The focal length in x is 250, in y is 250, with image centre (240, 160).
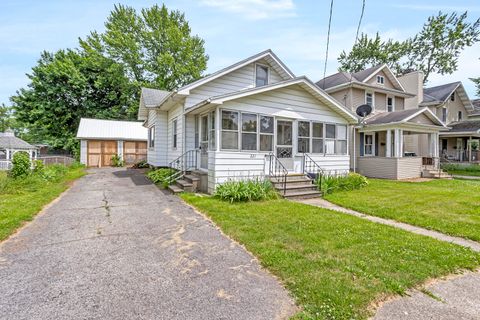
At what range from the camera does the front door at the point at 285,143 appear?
415 inches

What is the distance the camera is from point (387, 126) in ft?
49.4

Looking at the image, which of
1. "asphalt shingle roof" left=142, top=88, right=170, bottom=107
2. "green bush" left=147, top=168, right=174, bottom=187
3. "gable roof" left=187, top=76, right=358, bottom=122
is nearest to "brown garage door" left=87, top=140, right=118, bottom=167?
"asphalt shingle roof" left=142, top=88, right=170, bottom=107

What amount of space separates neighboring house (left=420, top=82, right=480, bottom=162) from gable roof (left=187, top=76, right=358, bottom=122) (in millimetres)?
16946

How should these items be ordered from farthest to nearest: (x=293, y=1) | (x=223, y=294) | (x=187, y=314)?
1. (x=293, y=1)
2. (x=223, y=294)
3. (x=187, y=314)

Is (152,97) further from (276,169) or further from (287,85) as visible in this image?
→ (276,169)

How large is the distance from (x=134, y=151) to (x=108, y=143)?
230cm

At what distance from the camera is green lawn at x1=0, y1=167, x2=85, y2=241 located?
18.5 ft

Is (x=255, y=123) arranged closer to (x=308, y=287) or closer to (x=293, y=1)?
(x=293, y=1)

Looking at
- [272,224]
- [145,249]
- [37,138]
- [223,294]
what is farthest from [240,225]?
[37,138]

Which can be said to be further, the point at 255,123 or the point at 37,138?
the point at 37,138

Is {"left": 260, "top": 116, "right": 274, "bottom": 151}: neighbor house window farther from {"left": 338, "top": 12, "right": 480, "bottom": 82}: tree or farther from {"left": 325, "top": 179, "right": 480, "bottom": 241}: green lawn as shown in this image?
{"left": 338, "top": 12, "right": 480, "bottom": 82}: tree

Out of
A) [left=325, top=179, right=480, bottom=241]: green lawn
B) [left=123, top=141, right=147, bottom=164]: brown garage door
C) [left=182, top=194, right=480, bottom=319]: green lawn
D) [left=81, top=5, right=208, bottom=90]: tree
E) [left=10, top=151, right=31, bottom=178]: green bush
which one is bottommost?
[left=182, top=194, right=480, bottom=319]: green lawn

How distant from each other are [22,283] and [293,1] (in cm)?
752

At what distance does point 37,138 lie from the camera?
29.2 metres
